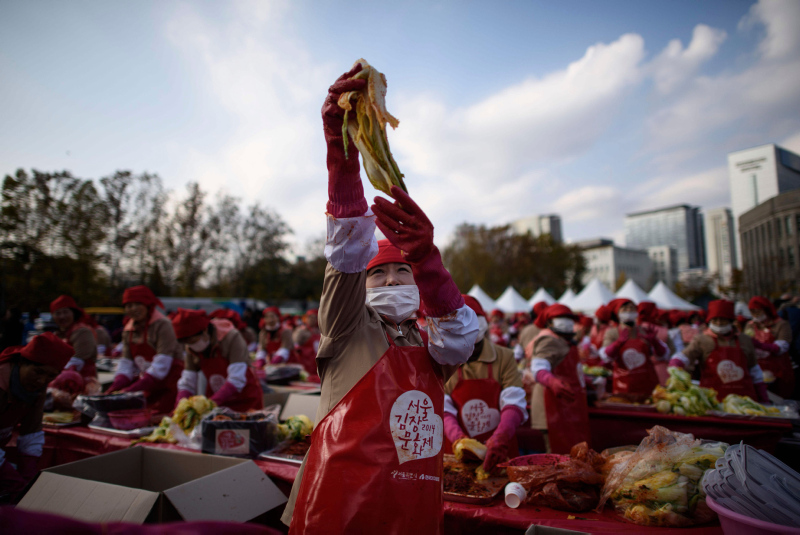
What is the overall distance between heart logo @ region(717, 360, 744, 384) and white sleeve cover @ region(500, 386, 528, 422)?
13.3 feet

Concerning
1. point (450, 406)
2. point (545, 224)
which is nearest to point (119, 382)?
point (450, 406)

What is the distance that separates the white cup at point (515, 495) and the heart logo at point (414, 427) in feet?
→ 2.99

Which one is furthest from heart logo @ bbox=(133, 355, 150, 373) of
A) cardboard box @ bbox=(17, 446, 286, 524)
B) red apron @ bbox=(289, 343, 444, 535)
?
red apron @ bbox=(289, 343, 444, 535)

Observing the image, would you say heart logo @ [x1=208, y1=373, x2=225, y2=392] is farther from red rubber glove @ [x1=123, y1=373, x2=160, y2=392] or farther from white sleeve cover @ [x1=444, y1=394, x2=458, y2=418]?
white sleeve cover @ [x1=444, y1=394, x2=458, y2=418]

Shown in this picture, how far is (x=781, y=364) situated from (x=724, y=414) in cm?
487

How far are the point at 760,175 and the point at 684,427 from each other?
70.3m

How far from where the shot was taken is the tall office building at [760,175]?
181 feet

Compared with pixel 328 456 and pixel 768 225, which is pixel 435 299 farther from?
pixel 768 225

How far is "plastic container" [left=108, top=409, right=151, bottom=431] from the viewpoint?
4551mm

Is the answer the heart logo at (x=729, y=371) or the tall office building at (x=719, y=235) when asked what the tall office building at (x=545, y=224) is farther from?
the heart logo at (x=729, y=371)

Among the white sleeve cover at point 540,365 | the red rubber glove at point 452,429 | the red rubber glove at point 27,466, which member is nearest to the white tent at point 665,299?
the white sleeve cover at point 540,365

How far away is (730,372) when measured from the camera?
580cm

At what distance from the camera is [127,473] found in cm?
348

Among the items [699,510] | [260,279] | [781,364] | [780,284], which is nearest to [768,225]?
[780,284]
